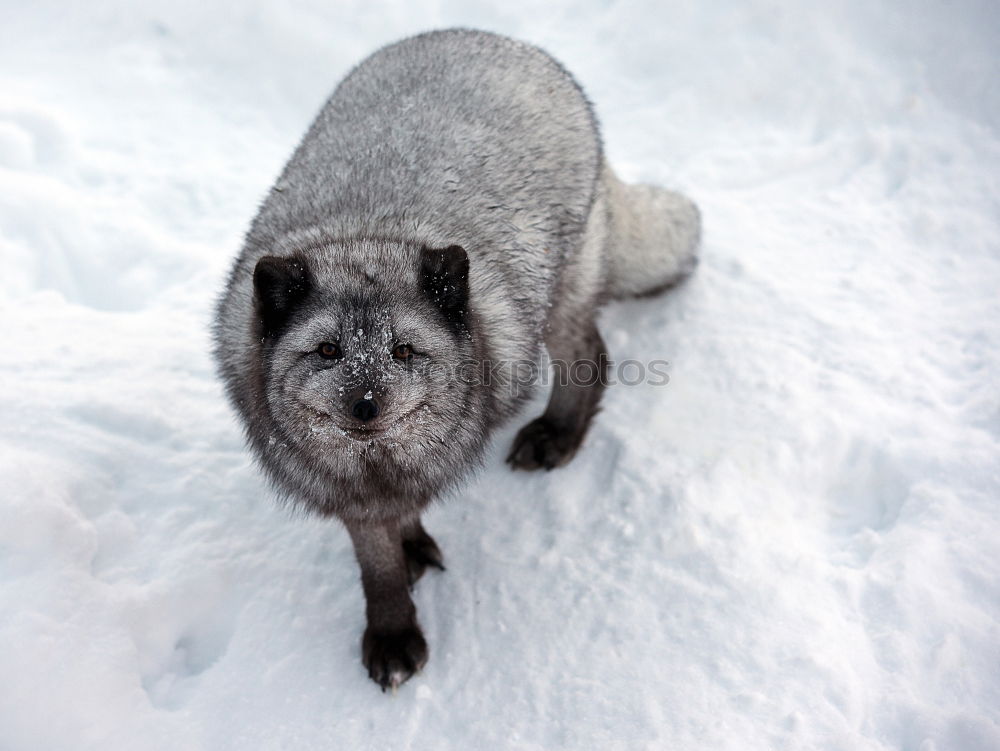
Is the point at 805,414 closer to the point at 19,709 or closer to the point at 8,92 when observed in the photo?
the point at 19,709

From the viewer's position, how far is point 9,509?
318cm

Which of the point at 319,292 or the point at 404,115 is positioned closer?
the point at 319,292

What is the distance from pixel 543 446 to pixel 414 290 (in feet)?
5.10

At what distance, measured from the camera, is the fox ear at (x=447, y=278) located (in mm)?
2605

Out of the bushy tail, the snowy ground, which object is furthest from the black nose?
the bushy tail

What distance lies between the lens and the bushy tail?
422 cm

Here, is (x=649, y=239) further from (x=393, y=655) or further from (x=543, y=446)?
(x=393, y=655)

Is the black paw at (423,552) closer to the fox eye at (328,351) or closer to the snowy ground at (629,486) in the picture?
the snowy ground at (629,486)

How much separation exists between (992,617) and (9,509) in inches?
162

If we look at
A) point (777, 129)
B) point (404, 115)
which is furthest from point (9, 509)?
point (777, 129)

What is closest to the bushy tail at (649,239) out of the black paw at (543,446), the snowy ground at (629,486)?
the snowy ground at (629,486)

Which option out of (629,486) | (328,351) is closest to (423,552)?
(629,486)

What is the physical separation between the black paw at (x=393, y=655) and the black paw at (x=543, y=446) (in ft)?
3.54

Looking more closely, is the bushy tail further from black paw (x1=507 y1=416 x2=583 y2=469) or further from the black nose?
the black nose
